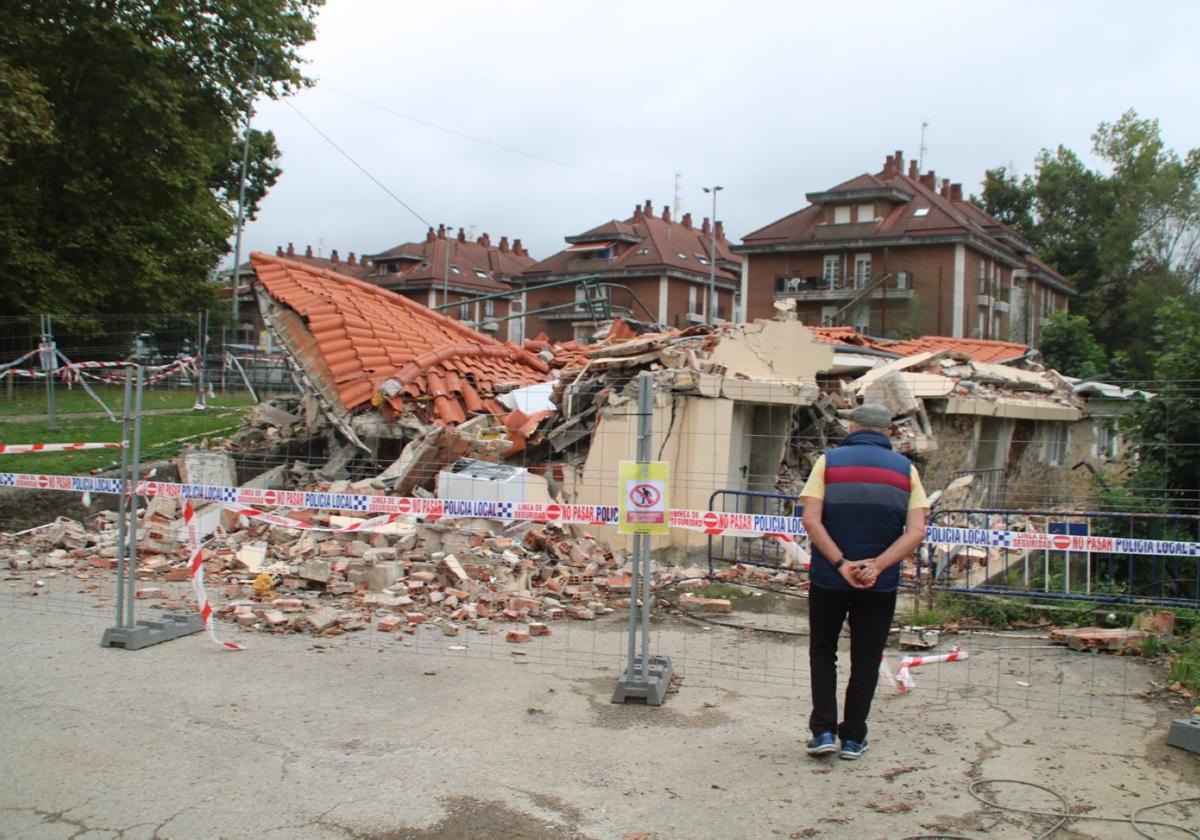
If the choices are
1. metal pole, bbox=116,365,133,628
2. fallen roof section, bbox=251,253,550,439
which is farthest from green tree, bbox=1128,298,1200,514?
metal pole, bbox=116,365,133,628

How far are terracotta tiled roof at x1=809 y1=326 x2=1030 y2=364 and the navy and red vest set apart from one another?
12860 mm

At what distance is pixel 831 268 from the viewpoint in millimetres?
53906

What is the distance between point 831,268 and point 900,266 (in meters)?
3.88

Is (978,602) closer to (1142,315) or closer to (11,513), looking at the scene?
(11,513)

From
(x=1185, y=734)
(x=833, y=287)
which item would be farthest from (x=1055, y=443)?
(x=833, y=287)

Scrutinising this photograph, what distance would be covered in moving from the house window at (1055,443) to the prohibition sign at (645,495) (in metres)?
13.4

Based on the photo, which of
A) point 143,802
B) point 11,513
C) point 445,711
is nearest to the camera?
point 143,802

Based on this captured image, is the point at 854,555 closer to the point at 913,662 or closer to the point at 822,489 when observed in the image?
the point at 822,489

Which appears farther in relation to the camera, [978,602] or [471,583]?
[471,583]

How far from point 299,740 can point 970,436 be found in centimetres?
1187

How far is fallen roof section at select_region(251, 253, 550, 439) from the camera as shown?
13.2 metres

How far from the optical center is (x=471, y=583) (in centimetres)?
904

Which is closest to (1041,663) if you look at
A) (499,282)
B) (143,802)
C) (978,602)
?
(978,602)

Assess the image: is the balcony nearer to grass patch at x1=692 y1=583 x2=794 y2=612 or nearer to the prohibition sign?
grass patch at x1=692 y1=583 x2=794 y2=612
